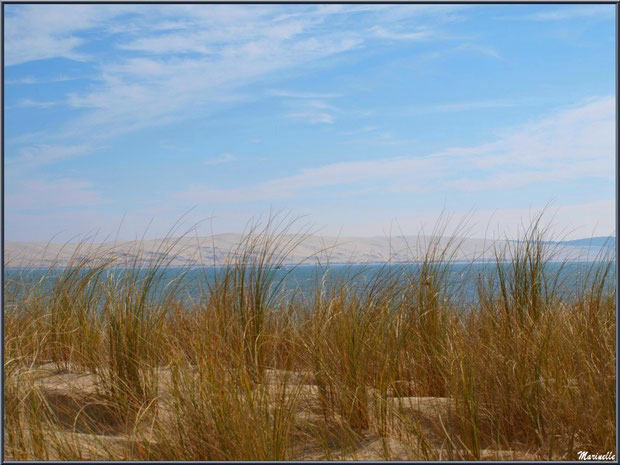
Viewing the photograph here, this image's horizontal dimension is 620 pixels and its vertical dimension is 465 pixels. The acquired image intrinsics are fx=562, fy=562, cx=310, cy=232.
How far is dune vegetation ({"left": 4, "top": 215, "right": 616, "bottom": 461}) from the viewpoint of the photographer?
2.28 m

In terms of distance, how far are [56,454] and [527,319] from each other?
2.52m

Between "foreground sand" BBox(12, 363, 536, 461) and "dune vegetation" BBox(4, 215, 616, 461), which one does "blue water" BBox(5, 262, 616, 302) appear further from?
"foreground sand" BBox(12, 363, 536, 461)

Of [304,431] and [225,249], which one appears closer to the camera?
[304,431]

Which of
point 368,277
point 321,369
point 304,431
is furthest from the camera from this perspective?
point 368,277

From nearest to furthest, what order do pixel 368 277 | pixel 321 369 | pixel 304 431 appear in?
pixel 304 431 → pixel 321 369 → pixel 368 277

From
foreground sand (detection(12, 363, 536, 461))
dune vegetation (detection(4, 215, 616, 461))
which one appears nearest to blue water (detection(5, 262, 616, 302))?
dune vegetation (detection(4, 215, 616, 461))

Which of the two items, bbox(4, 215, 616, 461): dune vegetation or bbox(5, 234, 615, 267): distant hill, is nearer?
bbox(4, 215, 616, 461): dune vegetation

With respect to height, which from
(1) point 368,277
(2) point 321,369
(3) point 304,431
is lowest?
(3) point 304,431

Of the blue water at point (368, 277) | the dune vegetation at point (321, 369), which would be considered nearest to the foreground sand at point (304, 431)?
the dune vegetation at point (321, 369)

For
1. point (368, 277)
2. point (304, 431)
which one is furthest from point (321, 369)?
point (368, 277)

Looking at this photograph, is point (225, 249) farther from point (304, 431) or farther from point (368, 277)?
point (304, 431)

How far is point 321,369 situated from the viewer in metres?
2.72

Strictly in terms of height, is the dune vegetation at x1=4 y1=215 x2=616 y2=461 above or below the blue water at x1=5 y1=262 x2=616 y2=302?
below

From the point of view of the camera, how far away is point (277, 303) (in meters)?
3.88
